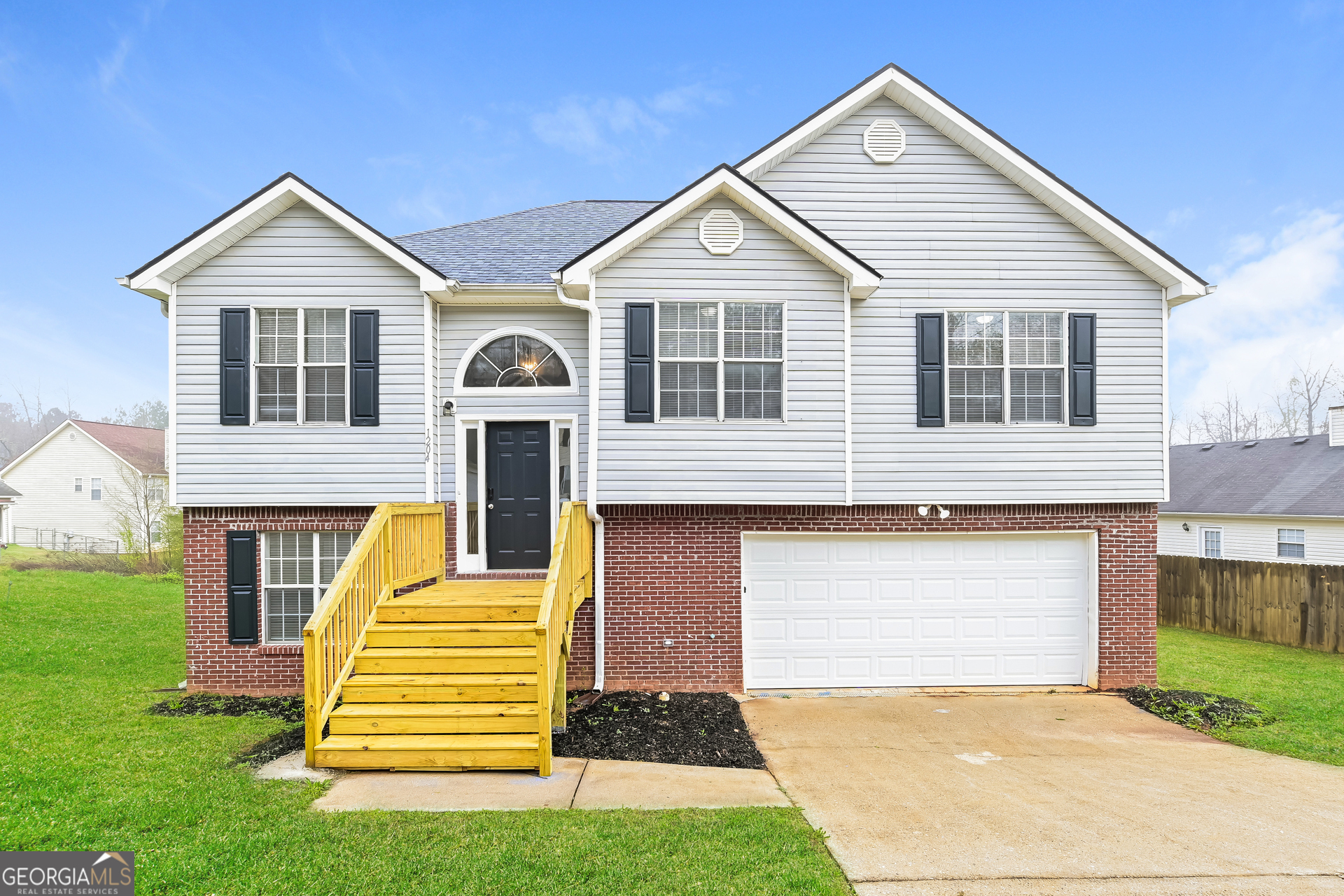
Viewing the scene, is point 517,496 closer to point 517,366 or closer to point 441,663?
point 517,366

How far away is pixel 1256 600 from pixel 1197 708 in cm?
658

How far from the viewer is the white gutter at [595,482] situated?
305 inches

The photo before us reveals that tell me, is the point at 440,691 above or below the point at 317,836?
above

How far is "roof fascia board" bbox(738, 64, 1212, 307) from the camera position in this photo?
809cm

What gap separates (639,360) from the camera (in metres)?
7.80

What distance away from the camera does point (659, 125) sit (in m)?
48.8

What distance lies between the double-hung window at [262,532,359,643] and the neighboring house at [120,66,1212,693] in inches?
1.6

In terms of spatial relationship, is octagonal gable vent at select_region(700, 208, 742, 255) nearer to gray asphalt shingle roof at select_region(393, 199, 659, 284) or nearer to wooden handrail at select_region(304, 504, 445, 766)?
gray asphalt shingle roof at select_region(393, 199, 659, 284)

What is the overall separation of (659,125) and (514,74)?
16840 millimetres

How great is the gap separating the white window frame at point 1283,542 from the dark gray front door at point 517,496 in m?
19.2

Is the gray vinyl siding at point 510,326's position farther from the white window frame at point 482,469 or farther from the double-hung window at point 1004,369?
the double-hung window at point 1004,369

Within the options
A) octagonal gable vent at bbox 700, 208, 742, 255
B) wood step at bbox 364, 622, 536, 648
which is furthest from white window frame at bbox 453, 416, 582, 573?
octagonal gable vent at bbox 700, 208, 742, 255

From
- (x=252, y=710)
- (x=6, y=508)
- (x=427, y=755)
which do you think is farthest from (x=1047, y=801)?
(x=6, y=508)

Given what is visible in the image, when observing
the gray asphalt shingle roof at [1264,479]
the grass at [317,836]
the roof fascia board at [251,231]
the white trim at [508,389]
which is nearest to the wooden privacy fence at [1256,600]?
the gray asphalt shingle roof at [1264,479]
